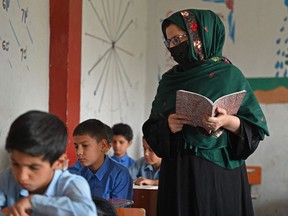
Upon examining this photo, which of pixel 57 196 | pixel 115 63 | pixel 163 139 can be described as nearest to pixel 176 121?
pixel 163 139

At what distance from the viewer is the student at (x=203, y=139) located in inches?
76.9

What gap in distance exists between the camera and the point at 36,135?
1.29 meters

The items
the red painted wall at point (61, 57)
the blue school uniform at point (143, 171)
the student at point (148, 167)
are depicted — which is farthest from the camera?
the blue school uniform at point (143, 171)

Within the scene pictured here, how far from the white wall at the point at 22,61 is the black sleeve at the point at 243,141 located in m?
1.50

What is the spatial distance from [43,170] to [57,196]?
8 centimetres

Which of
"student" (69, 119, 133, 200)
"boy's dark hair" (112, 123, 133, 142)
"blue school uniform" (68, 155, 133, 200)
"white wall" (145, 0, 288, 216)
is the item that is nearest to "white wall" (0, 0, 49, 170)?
"student" (69, 119, 133, 200)

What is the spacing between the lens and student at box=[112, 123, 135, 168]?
4410mm

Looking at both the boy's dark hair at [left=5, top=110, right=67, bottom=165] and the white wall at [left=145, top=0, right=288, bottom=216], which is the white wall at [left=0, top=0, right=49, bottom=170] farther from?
the white wall at [left=145, top=0, right=288, bottom=216]

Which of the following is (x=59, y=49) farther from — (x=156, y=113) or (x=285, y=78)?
(x=285, y=78)

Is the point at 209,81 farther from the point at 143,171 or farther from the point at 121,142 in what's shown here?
the point at 121,142

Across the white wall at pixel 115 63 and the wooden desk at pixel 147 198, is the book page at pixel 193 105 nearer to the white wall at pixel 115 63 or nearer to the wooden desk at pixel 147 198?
the wooden desk at pixel 147 198

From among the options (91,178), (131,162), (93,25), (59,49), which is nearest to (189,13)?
(91,178)

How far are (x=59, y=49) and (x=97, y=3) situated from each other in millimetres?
875

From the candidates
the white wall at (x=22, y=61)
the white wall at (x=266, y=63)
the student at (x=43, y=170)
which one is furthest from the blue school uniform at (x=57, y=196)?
the white wall at (x=266, y=63)
